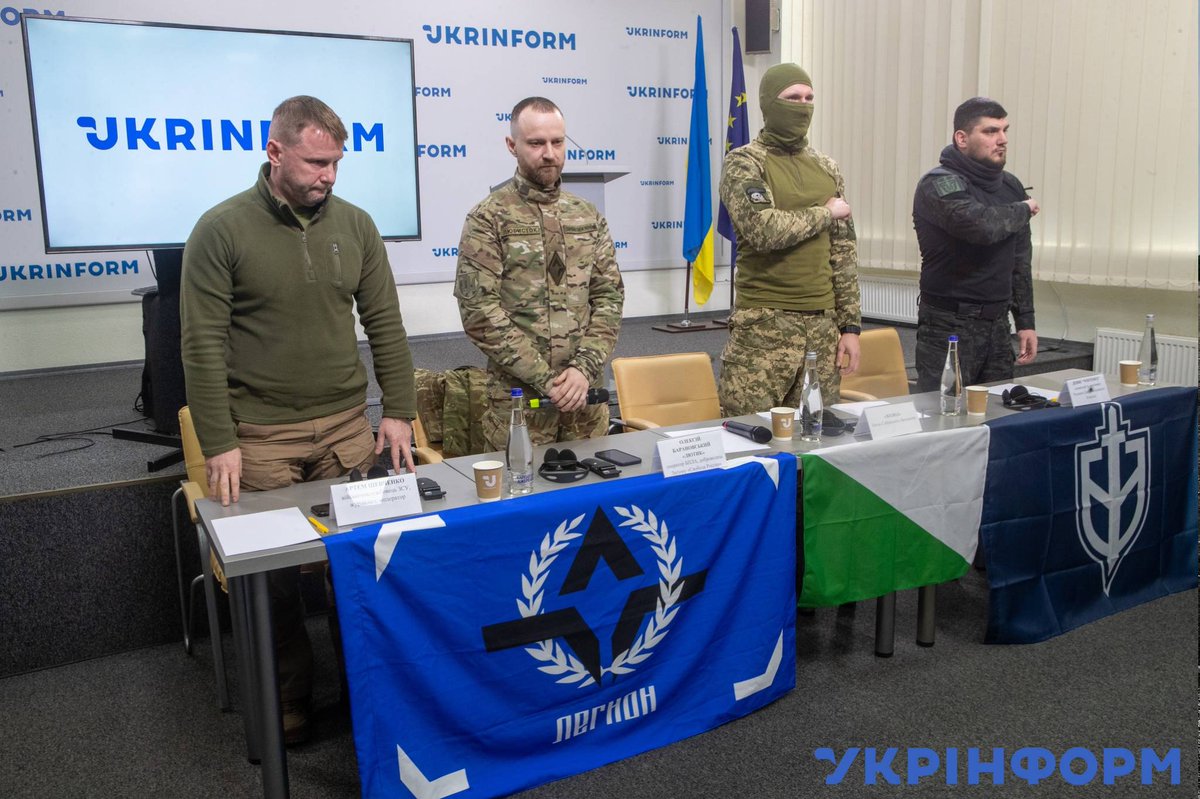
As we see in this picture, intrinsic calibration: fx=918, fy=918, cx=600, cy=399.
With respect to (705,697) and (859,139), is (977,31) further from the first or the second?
(705,697)

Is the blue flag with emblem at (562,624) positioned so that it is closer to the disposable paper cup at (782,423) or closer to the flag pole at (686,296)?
the disposable paper cup at (782,423)

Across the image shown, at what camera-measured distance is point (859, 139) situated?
602 centimetres

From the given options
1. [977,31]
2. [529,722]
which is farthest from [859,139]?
[529,722]

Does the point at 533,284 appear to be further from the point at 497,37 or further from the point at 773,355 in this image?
the point at 497,37

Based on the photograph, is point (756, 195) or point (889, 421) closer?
point (889, 421)

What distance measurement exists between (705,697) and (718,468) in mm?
533

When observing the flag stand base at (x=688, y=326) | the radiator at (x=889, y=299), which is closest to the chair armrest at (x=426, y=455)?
the flag stand base at (x=688, y=326)

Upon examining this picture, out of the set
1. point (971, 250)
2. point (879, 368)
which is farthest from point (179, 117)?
point (971, 250)

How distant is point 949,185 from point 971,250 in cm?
24

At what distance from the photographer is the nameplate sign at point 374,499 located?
5.62ft

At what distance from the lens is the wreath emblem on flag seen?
1853 mm

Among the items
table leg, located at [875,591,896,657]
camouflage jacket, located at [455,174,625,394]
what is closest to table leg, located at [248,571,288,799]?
camouflage jacket, located at [455,174,625,394]

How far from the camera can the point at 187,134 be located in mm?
3623

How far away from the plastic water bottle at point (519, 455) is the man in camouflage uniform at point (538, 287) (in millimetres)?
432
